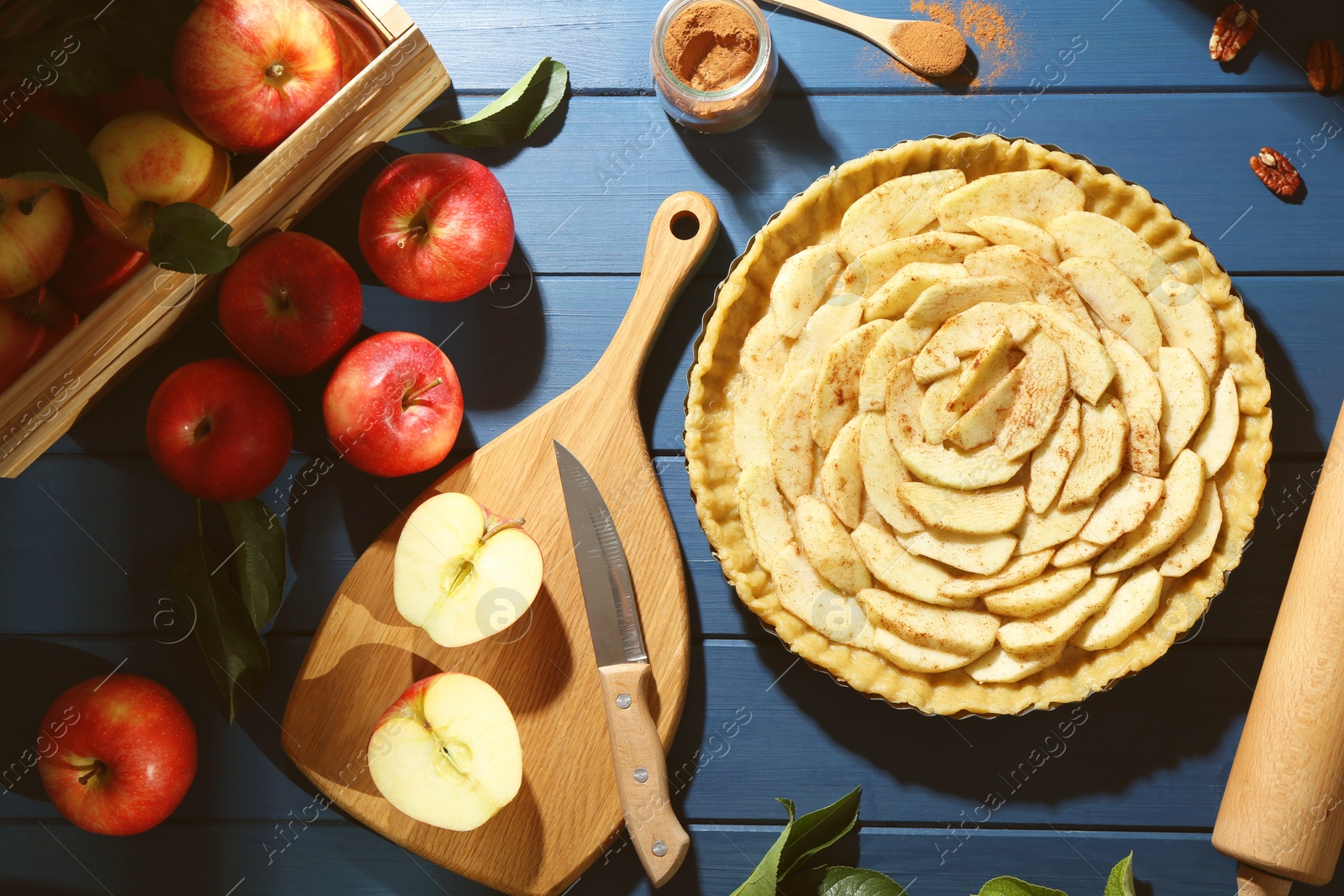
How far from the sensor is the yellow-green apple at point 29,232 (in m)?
1.40

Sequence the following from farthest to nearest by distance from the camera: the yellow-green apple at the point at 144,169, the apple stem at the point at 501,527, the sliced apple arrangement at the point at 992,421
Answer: the apple stem at the point at 501,527, the sliced apple arrangement at the point at 992,421, the yellow-green apple at the point at 144,169

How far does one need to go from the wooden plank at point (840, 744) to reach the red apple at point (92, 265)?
759 millimetres

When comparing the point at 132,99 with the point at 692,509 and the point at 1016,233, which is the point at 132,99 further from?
the point at 1016,233

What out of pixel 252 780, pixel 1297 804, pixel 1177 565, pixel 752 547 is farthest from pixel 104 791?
pixel 1297 804

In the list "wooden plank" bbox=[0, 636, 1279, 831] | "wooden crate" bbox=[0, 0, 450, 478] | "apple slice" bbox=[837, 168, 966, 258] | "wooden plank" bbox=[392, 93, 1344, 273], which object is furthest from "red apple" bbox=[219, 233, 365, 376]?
"apple slice" bbox=[837, 168, 966, 258]

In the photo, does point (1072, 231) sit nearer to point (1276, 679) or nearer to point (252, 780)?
point (1276, 679)

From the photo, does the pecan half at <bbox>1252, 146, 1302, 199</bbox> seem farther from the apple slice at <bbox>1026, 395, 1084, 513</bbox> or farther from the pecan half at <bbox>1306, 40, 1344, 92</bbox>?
the apple slice at <bbox>1026, 395, 1084, 513</bbox>

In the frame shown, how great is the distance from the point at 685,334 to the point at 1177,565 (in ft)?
3.44

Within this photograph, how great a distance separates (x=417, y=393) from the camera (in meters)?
1.67

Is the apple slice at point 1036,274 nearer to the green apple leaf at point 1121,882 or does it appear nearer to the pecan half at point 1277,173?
the pecan half at point 1277,173

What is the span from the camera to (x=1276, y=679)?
1549 millimetres

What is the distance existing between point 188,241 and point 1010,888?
1.93m

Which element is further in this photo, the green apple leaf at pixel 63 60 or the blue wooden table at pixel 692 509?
the blue wooden table at pixel 692 509

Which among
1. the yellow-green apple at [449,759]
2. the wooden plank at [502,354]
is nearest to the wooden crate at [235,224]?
the wooden plank at [502,354]
